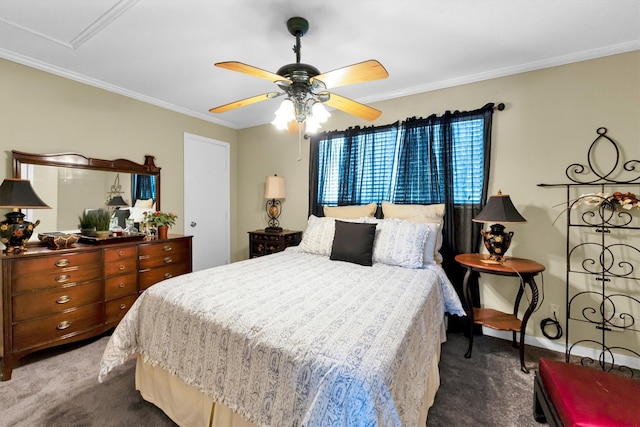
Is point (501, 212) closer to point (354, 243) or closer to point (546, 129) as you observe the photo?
point (546, 129)

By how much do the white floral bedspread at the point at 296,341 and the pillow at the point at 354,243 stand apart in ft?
0.99

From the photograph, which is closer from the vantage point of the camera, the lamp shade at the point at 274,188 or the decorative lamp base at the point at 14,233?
the decorative lamp base at the point at 14,233

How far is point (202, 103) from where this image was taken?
3609 millimetres

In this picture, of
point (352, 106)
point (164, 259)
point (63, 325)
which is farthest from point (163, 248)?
point (352, 106)

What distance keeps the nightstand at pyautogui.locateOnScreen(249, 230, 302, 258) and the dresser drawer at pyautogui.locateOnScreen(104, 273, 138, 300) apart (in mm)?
1427

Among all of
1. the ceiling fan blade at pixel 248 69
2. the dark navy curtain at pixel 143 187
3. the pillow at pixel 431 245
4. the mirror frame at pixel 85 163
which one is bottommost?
the pillow at pixel 431 245

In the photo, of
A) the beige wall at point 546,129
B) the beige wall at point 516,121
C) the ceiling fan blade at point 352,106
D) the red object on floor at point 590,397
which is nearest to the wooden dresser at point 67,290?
the beige wall at point 516,121

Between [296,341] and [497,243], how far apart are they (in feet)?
6.58

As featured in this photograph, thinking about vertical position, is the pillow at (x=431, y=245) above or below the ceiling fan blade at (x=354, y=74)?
below

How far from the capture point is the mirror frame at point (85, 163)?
8.18 feet

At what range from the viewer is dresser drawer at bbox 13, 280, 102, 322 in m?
2.12

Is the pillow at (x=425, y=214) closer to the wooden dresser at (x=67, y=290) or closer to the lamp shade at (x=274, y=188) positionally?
the lamp shade at (x=274, y=188)

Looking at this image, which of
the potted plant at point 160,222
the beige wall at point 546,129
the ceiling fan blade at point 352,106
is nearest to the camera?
the ceiling fan blade at point 352,106

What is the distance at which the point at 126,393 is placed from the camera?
1875 mm
